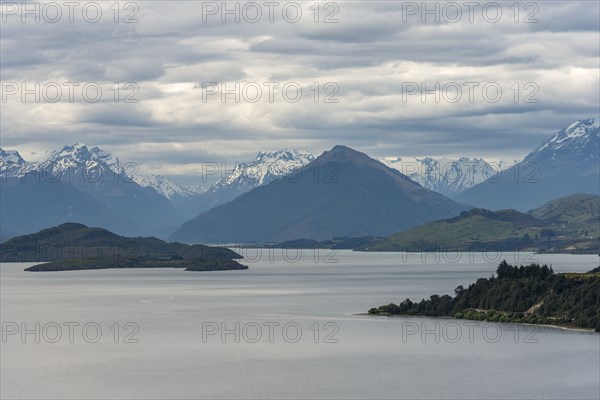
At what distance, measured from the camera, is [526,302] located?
157 metres

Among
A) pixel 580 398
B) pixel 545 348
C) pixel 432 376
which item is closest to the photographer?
pixel 580 398

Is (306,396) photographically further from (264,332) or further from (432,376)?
(264,332)

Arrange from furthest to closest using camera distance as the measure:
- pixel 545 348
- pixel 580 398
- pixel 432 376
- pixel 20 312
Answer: pixel 20 312, pixel 545 348, pixel 432 376, pixel 580 398

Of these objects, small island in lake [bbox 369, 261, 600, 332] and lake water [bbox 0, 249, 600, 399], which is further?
small island in lake [bbox 369, 261, 600, 332]

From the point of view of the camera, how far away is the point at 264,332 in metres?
155

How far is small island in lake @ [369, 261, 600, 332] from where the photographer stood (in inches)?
5782

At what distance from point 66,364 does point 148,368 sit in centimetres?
1031

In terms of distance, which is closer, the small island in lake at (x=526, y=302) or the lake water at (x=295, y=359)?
the lake water at (x=295, y=359)

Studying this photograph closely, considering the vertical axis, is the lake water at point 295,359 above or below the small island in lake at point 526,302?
below

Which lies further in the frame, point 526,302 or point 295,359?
point 526,302

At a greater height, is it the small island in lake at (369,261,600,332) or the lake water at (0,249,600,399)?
the small island in lake at (369,261,600,332)

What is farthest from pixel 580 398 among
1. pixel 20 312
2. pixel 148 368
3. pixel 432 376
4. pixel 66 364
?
pixel 20 312

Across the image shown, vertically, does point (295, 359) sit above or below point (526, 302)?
below

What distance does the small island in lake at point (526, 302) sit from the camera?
482 ft
